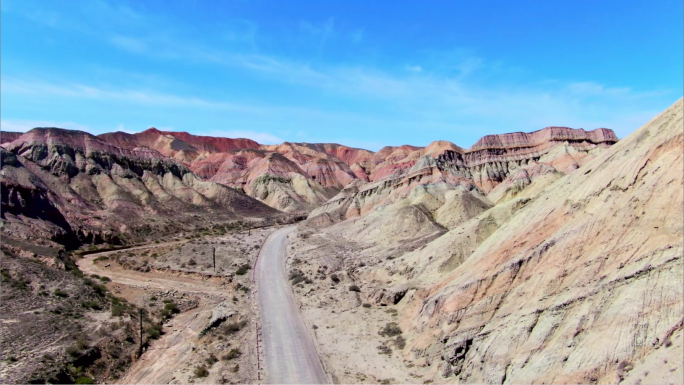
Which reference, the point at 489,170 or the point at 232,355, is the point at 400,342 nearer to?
the point at 232,355

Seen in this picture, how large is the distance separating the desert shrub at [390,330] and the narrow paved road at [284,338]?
4029 mm

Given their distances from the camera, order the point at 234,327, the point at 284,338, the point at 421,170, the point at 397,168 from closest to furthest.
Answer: the point at 284,338, the point at 234,327, the point at 421,170, the point at 397,168

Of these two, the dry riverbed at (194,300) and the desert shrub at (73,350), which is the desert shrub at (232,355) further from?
the desert shrub at (73,350)

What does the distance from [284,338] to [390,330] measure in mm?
5910

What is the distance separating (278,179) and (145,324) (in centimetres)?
9718

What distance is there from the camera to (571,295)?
57.2ft

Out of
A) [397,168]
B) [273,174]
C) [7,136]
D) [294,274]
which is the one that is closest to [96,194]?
[273,174]

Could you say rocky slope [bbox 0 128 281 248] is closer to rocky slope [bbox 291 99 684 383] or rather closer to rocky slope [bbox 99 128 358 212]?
rocky slope [bbox 99 128 358 212]

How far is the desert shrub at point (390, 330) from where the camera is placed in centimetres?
2522

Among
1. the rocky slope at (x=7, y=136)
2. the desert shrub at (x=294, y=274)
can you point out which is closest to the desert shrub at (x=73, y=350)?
the desert shrub at (x=294, y=274)

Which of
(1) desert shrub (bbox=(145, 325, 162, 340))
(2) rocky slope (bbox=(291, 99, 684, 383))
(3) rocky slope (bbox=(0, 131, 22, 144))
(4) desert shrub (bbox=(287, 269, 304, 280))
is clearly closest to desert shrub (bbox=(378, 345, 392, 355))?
(2) rocky slope (bbox=(291, 99, 684, 383))

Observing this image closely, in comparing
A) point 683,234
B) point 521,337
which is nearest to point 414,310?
point 521,337

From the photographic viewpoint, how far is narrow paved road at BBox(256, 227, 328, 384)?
2138cm

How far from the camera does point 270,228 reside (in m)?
77.9
